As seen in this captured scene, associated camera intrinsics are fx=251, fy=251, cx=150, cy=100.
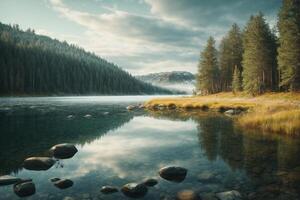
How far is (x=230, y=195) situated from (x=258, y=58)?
50874 millimetres

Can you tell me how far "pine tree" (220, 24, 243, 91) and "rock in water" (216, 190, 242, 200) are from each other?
63.9 metres

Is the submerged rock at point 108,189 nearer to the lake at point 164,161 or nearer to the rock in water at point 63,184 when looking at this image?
the lake at point 164,161

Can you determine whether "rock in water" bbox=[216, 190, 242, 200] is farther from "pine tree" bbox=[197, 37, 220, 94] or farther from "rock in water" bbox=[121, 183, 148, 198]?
"pine tree" bbox=[197, 37, 220, 94]

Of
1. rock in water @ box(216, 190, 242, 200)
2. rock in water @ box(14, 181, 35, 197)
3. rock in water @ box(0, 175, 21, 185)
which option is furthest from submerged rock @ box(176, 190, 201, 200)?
rock in water @ box(0, 175, 21, 185)

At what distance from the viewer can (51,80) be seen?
132125 mm

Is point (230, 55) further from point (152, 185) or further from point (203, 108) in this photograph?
point (152, 185)

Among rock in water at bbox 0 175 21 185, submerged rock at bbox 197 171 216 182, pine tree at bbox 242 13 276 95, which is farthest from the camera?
pine tree at bbox 242 13 276 95

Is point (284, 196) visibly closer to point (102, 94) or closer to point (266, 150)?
point (266, 150)

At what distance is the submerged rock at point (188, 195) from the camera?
7686 mm

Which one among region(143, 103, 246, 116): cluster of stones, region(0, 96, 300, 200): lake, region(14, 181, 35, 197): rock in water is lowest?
region(0, 96, 300, 200): lake

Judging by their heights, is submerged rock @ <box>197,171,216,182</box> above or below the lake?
below

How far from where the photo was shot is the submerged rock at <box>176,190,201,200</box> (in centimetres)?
769

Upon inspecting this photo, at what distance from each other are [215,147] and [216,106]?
28107 mm

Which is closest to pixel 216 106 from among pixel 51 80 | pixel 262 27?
pixel 262 27
